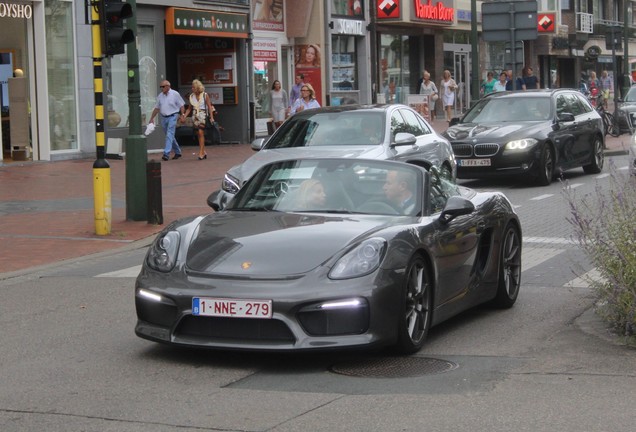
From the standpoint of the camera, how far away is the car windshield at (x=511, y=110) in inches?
821

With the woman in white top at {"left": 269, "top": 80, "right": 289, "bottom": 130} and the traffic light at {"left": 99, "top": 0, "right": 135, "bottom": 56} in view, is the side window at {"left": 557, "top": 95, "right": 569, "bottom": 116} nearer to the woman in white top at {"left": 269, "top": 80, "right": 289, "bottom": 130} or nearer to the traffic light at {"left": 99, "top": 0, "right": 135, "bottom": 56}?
the traffic light at {"left": 99, "top": 0, "right": 135, "bottom": 56}

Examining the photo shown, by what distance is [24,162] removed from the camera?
24.4 m

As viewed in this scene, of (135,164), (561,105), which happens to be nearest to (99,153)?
(135,164)

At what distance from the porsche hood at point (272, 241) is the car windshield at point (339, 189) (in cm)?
22

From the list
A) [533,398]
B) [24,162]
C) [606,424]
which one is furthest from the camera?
[24,162]

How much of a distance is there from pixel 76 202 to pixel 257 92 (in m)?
17.3

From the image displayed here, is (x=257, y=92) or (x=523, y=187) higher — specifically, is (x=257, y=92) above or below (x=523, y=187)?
above

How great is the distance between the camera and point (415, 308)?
7434mm

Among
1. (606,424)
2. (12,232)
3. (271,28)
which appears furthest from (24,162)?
(606,424)

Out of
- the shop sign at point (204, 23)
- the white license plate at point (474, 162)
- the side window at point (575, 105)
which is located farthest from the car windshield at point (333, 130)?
the shop sign at point (204, 23)

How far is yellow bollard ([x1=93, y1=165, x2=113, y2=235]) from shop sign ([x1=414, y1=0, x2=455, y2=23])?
99.2ft

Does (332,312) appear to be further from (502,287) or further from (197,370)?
(502,287)

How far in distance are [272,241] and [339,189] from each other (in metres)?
1.02

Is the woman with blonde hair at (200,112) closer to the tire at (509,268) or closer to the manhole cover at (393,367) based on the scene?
the tire at (509,268)
